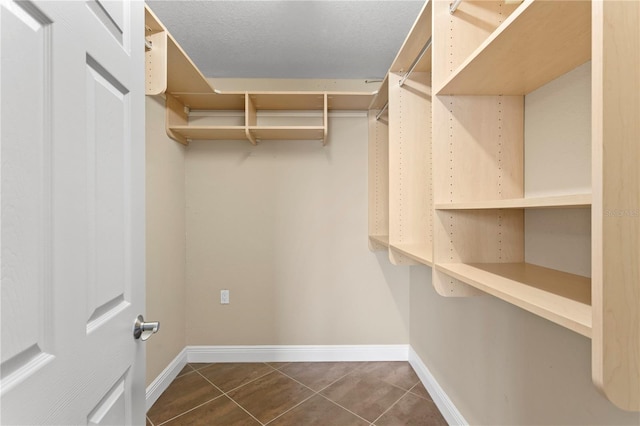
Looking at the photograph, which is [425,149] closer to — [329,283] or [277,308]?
[329,283]

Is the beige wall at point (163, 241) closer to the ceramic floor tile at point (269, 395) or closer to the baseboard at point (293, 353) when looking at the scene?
the baseboard at point (293, 353)

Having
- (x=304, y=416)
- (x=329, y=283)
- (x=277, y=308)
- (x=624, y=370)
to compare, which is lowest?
(x=304, y=416)

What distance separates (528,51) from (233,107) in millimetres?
2157

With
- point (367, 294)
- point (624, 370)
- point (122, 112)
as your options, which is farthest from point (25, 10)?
point (367, 294)

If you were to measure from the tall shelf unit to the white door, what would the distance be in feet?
3.14

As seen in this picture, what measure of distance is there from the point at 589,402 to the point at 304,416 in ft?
4.81

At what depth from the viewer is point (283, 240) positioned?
2.59m

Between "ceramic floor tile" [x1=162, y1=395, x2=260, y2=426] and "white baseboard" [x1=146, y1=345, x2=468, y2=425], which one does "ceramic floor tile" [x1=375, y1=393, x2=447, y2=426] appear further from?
"ceramic floor tile" [x1=162, y1=395, x2=260, y2=426]

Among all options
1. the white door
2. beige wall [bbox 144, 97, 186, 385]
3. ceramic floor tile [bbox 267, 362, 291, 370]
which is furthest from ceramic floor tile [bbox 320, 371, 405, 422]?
the white door

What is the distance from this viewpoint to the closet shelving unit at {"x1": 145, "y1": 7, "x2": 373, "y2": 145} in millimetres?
2116

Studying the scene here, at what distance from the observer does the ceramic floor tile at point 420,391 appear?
2.03 metres

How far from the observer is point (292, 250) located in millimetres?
2592

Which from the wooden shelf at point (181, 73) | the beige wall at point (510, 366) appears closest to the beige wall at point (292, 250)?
the wooden shelf at point (181, 73)

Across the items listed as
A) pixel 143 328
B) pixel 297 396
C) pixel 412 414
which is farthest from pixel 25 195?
pixel 412 414
